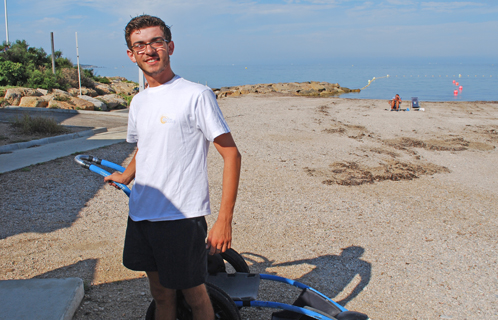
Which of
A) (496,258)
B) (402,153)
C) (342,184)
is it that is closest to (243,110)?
(402,153)

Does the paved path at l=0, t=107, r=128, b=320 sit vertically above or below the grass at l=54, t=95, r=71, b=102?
below

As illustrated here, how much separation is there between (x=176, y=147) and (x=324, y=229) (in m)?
3.49

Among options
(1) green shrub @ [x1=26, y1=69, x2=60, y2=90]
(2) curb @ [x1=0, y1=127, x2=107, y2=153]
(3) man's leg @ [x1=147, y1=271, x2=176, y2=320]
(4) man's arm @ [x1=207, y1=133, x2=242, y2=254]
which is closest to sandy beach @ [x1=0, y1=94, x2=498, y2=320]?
(3) man's leg @ [x1=147, y1=271, x2=176, y2=320]

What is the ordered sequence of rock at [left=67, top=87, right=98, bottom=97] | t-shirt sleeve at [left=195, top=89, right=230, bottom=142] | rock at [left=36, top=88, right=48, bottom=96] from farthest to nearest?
1. rock at [left=67, top=87, right=98, bottom=97]
2. rock at [left=36, top=88, right=48, bottom=96]
3. t-shirt sleeve at [left=195, top=89, right=230, bottom=142]

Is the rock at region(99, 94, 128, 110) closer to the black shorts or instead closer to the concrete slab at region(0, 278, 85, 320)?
the concrete slab at region(0, 278, 85, 320)

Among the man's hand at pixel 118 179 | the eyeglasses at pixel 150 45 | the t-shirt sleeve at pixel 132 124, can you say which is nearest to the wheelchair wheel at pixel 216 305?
the man's hand at pixel 118 179

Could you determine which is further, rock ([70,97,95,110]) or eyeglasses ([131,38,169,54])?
rock ([70,97,95,110])

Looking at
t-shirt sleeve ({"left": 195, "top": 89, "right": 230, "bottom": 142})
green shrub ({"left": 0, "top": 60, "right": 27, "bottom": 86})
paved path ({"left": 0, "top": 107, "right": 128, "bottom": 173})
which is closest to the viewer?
t-shirt sleeve ({"left": 195, "top": 89, "right": 230, "bottom": 142})

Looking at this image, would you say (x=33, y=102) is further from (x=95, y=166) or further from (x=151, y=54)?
(x=151, y=54)

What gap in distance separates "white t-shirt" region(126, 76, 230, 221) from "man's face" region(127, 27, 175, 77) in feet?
0.29

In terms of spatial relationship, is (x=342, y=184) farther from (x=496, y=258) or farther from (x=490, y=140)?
(x=490, y=140)

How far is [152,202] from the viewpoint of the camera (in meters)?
2.06

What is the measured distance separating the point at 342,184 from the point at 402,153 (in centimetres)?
371

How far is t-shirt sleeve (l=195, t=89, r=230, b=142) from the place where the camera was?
1.96m
